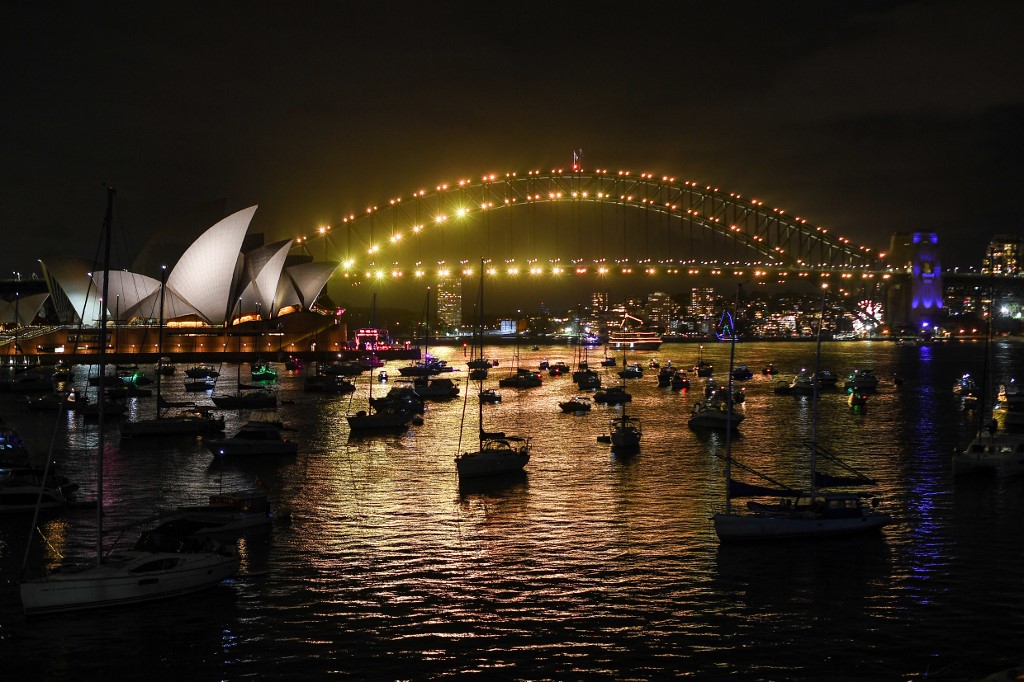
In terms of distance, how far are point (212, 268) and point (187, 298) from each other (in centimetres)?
525

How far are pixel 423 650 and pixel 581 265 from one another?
294ft

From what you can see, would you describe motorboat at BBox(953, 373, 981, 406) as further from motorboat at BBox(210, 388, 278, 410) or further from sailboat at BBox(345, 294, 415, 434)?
motorboat at BBox(210, 388, 278, 410)

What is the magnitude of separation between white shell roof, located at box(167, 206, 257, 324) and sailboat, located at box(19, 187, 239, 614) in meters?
61.5

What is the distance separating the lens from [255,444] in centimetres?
3123

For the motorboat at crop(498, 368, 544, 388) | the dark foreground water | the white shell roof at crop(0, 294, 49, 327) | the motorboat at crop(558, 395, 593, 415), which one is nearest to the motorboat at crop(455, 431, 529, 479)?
the dark foreground water

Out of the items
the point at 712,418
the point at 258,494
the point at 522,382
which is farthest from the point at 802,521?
the point at 522,382

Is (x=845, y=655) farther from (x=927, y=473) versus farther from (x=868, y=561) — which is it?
(x=927, y=473)

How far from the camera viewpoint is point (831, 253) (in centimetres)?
14400

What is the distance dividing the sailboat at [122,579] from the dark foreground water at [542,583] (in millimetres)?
215

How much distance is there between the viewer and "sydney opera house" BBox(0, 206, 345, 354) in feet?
257

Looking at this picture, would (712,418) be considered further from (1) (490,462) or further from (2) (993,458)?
(1) (490,462)

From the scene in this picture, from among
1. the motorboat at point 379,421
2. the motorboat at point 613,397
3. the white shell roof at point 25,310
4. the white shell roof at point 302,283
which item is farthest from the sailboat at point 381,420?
the white shell roof at point 25,310

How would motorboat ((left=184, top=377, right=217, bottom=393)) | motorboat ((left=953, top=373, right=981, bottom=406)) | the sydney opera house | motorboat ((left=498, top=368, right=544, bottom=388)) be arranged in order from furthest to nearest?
the sydney opera house, motorboat ((left=498, top=368, right=544, bottom=388)), motorboat ((left=184, top=377, right=217, bottom=393)), motorboat ((left=953, top=373, right=981, bottom=406))

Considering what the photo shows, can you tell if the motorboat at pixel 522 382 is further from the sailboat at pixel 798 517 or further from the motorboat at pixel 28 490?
the sailboat at pixel 798 517
